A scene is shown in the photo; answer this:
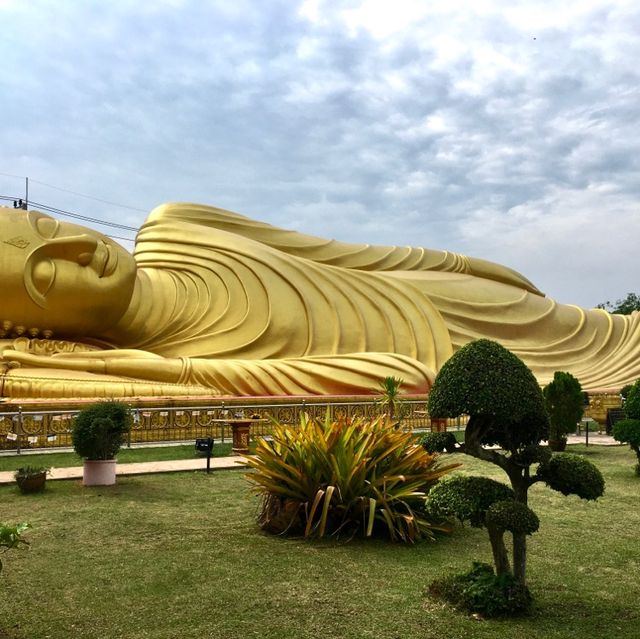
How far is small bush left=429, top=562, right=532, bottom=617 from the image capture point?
3432 millimetres

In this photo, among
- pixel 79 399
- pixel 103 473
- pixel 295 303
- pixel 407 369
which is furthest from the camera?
pixel 295 303

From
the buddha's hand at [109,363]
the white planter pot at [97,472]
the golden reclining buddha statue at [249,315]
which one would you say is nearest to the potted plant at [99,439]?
the white planter pot at [97,472]

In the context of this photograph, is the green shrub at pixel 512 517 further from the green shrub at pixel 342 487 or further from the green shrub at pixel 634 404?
Result: the green shrub at pixel 634 404

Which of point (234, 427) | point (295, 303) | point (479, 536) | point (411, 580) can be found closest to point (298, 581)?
point (411, 580)

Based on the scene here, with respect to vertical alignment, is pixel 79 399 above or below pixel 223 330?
below

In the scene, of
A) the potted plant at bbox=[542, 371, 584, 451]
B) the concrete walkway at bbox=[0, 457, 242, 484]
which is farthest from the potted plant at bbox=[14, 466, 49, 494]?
the potted plant at bbox=[542, 371, 584, 451]

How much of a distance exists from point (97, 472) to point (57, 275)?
17.7ft

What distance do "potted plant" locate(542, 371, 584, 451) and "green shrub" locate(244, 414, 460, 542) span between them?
561cm

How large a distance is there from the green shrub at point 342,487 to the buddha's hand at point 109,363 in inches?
245

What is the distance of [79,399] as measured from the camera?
10.3m

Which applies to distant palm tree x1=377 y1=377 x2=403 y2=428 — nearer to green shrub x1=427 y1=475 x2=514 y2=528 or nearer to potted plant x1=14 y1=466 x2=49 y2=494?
potted plant x1=14 y1=466 x2=49 y2=494

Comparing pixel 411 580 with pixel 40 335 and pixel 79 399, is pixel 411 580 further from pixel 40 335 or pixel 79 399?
pixel 40 335

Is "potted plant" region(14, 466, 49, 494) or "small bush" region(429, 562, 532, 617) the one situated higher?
"potted plant" region(14, 466, 49, 494)

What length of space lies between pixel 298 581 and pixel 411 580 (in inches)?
26.3
